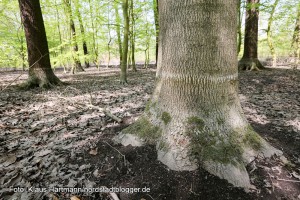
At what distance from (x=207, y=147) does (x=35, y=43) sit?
674cm

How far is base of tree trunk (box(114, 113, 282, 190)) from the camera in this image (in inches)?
60.4

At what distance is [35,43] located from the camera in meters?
5.89

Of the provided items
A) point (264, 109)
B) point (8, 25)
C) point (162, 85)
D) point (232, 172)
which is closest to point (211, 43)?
point (162, 85)

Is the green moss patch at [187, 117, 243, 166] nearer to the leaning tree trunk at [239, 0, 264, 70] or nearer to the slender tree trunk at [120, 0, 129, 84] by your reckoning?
the slender tree trunk at [120, 0, 129, 84]

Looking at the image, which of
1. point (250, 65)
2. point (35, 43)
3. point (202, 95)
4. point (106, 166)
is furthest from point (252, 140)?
point (250, 65)

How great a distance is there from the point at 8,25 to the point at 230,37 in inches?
697

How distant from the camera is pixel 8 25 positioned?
13391mm

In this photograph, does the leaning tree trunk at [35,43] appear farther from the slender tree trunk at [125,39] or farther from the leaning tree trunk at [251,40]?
the leaning tree trunk at [251,40]

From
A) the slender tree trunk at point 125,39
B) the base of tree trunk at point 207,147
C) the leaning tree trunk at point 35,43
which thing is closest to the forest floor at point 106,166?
the base of tree trunk at point 207,147

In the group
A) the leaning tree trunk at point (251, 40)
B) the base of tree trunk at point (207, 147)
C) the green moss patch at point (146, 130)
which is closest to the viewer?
the base of tree trunk at point (207, 147)

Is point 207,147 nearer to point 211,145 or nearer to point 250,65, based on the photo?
point 211,145

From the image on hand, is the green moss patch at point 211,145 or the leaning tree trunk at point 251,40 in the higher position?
the leaning tree trunk at point 251,40

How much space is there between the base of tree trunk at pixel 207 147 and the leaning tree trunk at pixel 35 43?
577cm

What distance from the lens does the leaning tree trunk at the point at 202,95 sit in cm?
156
